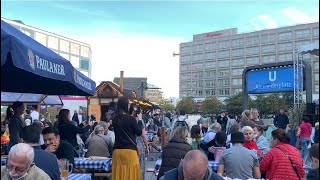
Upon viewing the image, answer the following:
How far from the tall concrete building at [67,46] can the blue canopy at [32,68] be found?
271ft

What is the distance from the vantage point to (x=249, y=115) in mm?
8406

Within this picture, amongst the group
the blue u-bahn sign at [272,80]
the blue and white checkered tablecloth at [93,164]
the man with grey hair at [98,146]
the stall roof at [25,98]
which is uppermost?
the blue u-bahn sign at [272,80]

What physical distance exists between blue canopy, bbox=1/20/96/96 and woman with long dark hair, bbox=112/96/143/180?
0.75 metres

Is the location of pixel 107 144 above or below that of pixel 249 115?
below

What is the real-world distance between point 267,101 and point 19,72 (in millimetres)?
63794

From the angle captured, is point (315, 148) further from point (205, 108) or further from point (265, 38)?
point (265, 38)

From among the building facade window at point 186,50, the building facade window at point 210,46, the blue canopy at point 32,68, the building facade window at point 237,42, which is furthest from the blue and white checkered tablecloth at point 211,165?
the building facade window at point 186,50

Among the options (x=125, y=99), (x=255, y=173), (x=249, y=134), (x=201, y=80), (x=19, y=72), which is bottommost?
(x=255, y=173)

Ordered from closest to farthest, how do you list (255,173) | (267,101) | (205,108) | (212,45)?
(255,173) → (267,101) → (205,108) → (212,45)

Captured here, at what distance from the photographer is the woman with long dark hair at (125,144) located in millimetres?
5797

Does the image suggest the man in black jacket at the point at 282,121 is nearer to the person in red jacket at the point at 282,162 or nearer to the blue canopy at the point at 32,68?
the blue canopy at the point at 32,68

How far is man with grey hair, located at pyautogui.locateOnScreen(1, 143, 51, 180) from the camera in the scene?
9.97ft

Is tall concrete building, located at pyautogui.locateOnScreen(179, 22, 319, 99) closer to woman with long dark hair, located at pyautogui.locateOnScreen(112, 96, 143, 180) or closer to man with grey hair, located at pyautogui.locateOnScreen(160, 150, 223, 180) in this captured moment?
woman with long dark hair, located at pyautogui.locateOnScreen(112, 96, 143, 180)

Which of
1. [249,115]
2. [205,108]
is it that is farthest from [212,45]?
[249,115]
